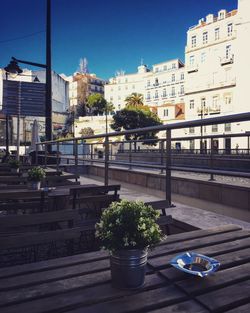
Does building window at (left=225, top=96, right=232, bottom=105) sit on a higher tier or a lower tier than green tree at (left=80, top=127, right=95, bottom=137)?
higher

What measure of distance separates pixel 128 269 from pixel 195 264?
19.4 inches

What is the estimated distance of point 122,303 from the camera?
161cm

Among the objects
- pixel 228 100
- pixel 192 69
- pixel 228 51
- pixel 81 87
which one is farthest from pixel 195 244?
pixel 81 87

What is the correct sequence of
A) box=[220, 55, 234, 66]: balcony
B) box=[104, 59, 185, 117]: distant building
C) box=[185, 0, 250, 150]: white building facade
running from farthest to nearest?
box=[104, 59, 185, 117]: distant building → box=[220, 55, 234, 66]: balcony → box=[185, 0, 250, 150]: white building facade

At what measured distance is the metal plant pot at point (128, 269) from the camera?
1.75 meters

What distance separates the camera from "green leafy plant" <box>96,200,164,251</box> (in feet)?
5.81

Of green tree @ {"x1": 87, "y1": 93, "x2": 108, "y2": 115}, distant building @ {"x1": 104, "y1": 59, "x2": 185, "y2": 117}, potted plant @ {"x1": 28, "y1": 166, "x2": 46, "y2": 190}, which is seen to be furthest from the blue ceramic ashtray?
green tree @ {"x1": 87, "y1": 93, "x2": 108, "y2": 115}

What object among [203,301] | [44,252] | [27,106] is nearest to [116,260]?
[203,301]

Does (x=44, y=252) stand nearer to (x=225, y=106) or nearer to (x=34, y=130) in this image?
(x=34, y=130)

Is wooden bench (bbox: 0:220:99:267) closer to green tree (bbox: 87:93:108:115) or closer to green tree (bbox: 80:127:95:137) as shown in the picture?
green tree (bbox: 80:127:95:137)

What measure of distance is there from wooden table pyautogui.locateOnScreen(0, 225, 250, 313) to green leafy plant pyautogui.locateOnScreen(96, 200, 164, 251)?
24 cm

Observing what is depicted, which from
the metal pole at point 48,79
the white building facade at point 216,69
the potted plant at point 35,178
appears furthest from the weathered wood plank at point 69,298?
the white building facade at point 216,69

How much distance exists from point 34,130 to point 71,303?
14.0 metres

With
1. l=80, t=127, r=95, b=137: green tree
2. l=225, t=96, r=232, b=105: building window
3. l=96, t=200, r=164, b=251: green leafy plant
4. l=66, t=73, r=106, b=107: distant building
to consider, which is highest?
l=66, t=73, r=106, b=107: distant building
